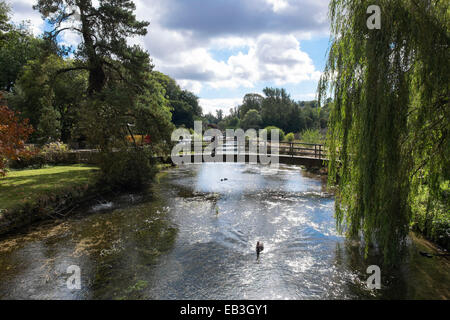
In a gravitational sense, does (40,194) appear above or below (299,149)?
below

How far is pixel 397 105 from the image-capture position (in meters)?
5.75

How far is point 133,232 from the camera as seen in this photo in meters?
9.98

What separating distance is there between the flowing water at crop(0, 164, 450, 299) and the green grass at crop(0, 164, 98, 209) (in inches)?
57.2

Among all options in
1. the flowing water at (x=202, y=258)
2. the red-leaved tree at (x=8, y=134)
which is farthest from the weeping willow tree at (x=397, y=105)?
the red-leaved tree at (x=8, y=134)

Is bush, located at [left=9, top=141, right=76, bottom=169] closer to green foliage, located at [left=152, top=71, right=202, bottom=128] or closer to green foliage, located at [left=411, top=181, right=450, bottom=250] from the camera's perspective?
green foliage, located at [left=411, top=181, right=450, bottom=250]

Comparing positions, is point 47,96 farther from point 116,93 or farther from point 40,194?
point 40,194

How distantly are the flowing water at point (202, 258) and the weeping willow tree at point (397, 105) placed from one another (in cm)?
156

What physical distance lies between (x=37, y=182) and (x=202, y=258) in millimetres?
9729

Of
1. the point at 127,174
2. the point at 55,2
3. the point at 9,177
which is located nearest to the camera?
the point at 9,177

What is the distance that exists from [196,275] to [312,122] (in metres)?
84.7

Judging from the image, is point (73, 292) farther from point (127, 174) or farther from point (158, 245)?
point (127, 174)

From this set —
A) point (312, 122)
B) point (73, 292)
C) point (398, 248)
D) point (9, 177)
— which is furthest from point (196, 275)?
point (312, 122)

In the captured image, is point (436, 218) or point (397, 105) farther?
point (436, 218)

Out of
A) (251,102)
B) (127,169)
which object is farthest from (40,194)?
(251,102)
